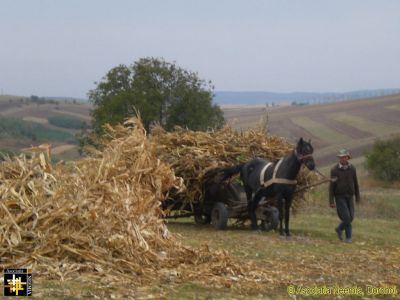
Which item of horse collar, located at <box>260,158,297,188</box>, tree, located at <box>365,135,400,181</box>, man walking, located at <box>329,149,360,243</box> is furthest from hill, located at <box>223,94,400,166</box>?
man walking, located at <box>329,149,360,243</box>

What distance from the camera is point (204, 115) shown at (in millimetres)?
32594

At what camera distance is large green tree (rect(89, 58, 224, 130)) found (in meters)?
32.1

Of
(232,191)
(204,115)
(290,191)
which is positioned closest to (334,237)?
(290,191)

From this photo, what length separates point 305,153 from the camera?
13305mm

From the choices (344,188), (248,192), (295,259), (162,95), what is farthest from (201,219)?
(162,95)

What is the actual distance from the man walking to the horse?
0.56 m

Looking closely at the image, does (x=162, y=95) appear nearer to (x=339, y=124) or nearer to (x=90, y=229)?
(x=90, y=229)

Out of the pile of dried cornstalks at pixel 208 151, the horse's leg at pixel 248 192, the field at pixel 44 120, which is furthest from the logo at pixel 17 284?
the field at pixel 44 120

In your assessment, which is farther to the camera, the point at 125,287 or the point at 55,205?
the point at 55,205

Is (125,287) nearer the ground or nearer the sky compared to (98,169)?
nearer the ground

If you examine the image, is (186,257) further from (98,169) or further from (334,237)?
(334,237)

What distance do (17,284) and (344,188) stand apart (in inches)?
310

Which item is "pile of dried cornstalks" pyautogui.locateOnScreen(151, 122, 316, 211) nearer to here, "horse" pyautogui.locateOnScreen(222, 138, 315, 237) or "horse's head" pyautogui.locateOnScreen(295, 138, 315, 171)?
"horse" pyautogui.locateOnScreen(222, 138, 315, 237)

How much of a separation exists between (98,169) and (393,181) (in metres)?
35.5
